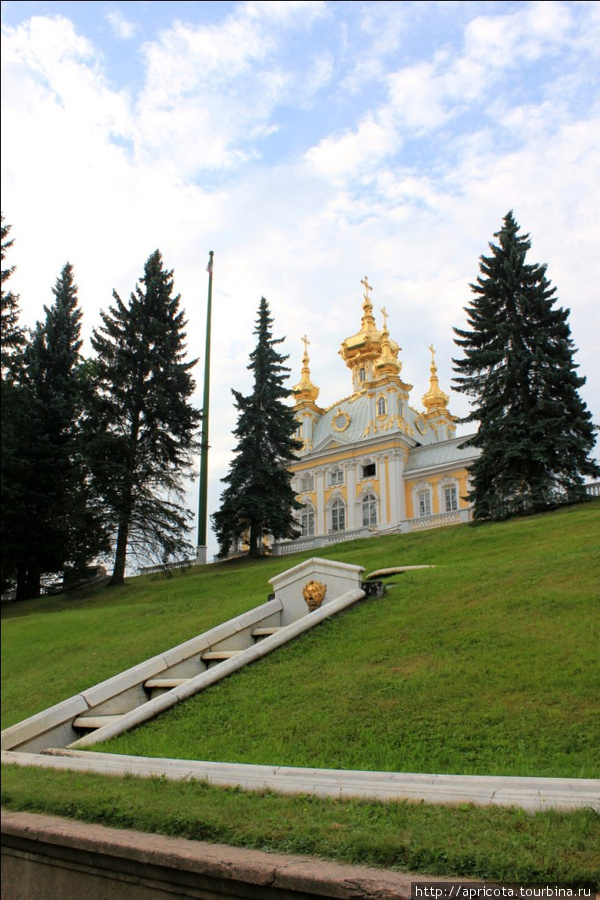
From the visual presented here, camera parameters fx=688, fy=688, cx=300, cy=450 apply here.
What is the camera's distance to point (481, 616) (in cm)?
886

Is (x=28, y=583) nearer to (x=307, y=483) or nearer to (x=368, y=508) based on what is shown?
(x=368, y=508)

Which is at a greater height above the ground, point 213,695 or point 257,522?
point 257,522

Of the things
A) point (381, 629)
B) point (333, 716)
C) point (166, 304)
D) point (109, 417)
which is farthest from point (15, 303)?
point (333, 716)

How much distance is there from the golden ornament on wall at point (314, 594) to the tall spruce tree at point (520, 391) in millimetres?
15438

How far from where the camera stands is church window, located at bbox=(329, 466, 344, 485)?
47.2m

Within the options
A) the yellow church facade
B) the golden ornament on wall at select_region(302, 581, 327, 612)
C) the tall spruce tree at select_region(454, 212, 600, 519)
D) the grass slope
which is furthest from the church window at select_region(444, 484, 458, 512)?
the golden ornament on wall at select_region(302, 581, 327, 612)

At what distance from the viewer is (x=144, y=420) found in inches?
1115

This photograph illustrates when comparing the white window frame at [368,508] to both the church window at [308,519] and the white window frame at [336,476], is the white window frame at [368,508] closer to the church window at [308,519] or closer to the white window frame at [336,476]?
the white window frame at [336,476]

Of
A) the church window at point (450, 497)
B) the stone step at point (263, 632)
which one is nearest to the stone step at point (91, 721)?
the stone step at point (263, 632)

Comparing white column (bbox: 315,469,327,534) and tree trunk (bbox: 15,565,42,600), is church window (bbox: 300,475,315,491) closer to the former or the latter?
white column (bbox: 315,469,327,534)

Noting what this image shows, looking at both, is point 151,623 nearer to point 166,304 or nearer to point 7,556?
point 7,556

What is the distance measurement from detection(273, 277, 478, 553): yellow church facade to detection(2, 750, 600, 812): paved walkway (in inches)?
1393

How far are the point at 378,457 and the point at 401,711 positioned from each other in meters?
39.7

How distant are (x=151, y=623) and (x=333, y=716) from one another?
8788mm
